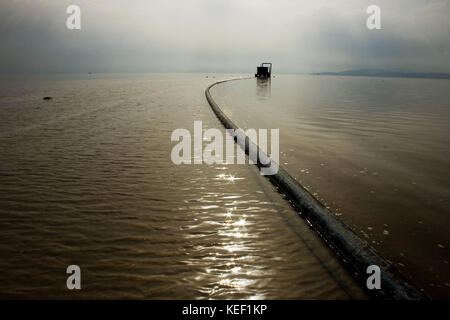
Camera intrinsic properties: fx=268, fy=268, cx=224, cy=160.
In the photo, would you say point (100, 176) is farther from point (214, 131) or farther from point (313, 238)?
point (214, 131)

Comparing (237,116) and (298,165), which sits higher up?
(237,116)

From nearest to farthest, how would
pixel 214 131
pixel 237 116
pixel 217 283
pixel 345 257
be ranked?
pixel 217 283 < pixel 345 257 < pixel 214 131 < pixel 237 116

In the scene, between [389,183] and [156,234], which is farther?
[389,183]

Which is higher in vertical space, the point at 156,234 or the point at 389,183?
the point at 389,183

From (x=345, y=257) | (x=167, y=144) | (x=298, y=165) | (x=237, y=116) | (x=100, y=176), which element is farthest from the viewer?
(x=237, y=116)

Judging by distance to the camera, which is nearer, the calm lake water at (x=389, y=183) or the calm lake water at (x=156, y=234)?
the calm lake water at (x=156, y=234)

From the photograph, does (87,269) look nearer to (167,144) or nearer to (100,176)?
(100,176)

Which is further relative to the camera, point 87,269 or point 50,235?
point 50,235

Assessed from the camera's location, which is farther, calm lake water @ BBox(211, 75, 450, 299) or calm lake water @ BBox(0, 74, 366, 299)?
calm lake water @ BBox(211, 75, 450, 299)
